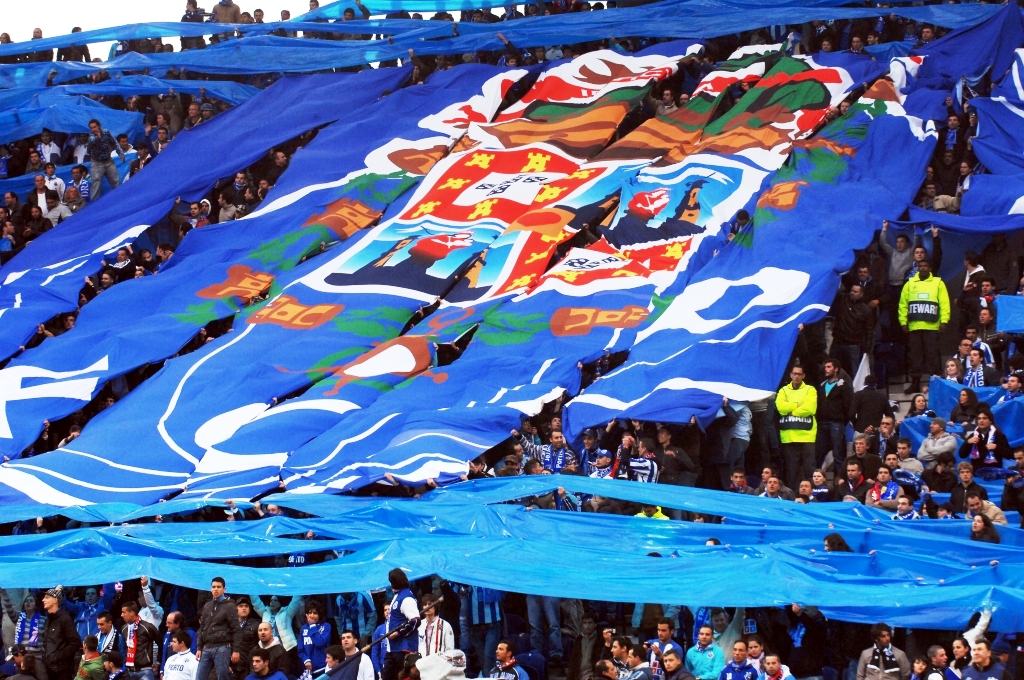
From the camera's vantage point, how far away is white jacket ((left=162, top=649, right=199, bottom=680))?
16.2m

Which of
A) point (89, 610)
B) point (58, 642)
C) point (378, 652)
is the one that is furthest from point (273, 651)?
point (89, 610)

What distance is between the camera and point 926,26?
26672 mm

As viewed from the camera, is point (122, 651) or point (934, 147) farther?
point (934, 147)

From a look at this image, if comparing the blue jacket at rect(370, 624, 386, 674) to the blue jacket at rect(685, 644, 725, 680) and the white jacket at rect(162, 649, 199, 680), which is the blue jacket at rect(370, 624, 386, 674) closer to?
the white jacket at rect(162, 649, 199, 680)

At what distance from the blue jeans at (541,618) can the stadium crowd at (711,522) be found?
2 centimetres

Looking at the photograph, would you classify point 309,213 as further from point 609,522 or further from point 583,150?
point 609,522

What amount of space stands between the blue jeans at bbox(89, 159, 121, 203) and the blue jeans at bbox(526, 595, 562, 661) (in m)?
15.4

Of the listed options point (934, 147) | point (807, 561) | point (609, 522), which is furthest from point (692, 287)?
point (807, 561)

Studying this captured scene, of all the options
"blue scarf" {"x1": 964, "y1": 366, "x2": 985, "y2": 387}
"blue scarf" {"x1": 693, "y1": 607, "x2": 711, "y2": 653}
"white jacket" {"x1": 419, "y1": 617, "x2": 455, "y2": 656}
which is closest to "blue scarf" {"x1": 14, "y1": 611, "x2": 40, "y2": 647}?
"white jacket" {"x1": 419, "y1": 617, "x2": 455, "y2": 656}

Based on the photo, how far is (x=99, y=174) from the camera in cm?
2958

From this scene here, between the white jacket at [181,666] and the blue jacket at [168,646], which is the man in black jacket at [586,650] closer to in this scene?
the white jacket at [181,666]

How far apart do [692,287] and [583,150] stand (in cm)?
517

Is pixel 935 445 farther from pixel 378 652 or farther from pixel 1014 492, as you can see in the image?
pixel 378 652

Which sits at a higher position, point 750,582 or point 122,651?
point 750,582
